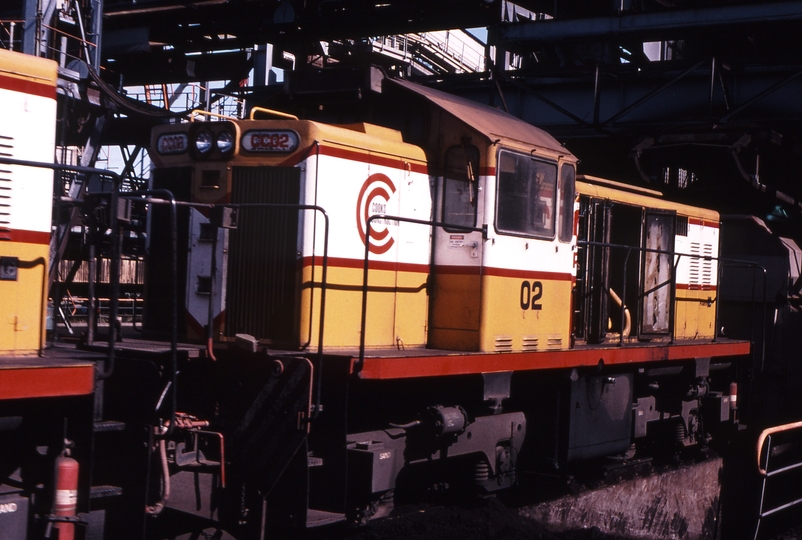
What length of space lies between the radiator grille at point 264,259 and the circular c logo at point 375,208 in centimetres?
59

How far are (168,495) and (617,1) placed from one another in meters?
14.7

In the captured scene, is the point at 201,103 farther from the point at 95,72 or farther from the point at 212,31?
the point at 95,72

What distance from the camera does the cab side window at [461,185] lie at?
7.50 meters

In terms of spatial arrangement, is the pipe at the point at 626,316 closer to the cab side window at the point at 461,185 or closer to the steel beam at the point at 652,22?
the cab side window at the point at 461,185

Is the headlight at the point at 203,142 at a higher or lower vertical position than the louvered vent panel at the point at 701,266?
higher

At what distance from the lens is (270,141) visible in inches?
268

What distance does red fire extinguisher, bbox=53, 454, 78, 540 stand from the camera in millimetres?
4766

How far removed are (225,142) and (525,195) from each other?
108 inches

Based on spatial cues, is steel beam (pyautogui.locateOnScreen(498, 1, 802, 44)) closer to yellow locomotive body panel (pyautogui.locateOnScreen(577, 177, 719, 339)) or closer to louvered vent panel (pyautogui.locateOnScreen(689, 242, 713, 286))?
yellow locomotive body panel (pyautogui.locateOnScreen(577, 177, 719, 339))

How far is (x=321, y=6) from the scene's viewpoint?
21.2 meters

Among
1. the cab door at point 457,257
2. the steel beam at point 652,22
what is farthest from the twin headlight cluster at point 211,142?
the steel beam at point 652,22

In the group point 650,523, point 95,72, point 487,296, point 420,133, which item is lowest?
point 650,523

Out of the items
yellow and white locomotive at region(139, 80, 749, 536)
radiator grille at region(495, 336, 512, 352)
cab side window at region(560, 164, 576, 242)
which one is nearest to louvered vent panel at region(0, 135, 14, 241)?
yellow and white locomotive at region(139, 80, 749, 536)

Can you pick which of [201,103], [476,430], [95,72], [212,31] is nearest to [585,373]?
[476,430]
